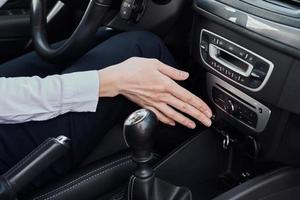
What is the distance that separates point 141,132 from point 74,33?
27 centimetres

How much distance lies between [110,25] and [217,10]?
1.09 feet

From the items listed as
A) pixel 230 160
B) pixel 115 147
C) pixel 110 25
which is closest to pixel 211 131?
pixel 230 160

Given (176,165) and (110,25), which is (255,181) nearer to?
(176,165)

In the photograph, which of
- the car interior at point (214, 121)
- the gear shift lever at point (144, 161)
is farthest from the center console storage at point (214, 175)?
Answer: the gear shift lever at point (144, 161)

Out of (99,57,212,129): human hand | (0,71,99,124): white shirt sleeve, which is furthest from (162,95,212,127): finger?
(0,71,99,124): white shirt sleeve

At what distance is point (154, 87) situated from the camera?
2.53 ft

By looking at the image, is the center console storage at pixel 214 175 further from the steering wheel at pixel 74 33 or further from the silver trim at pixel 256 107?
the steering wheel at pixel 74 33

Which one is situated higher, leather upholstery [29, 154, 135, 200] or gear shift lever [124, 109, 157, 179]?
gear shift lever [124, 109, 157, 179]

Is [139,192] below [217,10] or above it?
below

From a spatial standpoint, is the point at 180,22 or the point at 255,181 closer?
the point at 255,181

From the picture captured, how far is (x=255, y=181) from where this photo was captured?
2.65ft

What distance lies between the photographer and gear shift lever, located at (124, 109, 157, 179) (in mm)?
668

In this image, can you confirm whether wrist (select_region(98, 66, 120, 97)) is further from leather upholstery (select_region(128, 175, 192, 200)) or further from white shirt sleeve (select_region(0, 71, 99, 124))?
leather upholstery (select_region(128, 175, 192, 200))

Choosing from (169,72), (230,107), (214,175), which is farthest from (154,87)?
(214,175)
